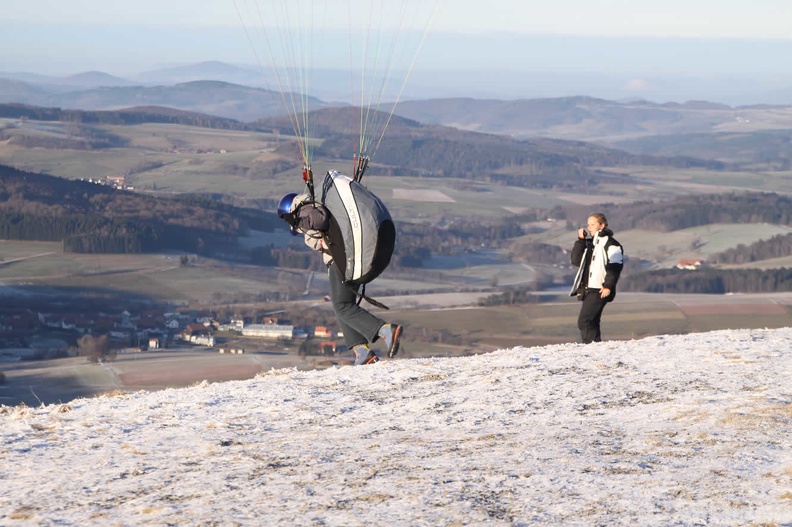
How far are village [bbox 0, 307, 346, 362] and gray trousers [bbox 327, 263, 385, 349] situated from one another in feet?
104

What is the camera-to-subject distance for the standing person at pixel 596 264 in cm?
1180

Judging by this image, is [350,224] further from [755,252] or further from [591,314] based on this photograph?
[755,252]

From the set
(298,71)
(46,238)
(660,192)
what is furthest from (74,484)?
(660,192)

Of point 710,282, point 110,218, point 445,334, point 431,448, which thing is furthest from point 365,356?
point 110,218

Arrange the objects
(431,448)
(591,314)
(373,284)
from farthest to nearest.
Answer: (373,284)
(591,314)
(431,448)

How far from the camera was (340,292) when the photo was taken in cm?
1145

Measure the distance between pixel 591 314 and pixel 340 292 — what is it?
9.96 feet

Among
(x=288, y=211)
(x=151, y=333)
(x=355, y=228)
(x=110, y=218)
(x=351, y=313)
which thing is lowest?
(x=151, y=333)

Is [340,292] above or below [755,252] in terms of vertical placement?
above

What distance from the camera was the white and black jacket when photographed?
11797 millimetres

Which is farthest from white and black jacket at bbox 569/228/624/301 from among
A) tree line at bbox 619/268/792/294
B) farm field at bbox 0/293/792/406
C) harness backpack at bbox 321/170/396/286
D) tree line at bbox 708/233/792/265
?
tree line at bbox 708/233/792/265

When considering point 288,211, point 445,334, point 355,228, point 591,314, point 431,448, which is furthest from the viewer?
point 445,334

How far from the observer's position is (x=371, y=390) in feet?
32.2

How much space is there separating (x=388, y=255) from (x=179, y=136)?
170287mm
